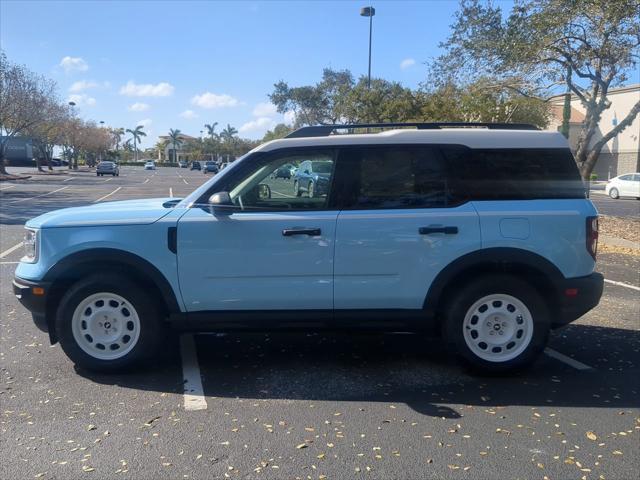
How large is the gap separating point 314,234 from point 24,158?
9661 centimetres

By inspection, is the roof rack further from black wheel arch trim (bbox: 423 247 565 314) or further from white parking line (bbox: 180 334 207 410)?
white parking line (bbox: 180 334 207 410)

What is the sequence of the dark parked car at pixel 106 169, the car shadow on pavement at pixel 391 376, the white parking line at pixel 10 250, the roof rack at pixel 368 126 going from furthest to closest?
the dark parked car at pixel 106 169
the white parking line at pixel 10 250
the roof rack at pixel 368 126
the car shadow on pavement at pixel 391 376

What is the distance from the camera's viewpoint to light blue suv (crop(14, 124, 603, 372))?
464cm

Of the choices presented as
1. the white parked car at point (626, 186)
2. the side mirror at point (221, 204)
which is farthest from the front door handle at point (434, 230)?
the white parked car at point (626, 186)

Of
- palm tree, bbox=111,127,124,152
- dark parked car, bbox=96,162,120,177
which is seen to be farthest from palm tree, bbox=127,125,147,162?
dark parked car, bbox=96,162,120,177

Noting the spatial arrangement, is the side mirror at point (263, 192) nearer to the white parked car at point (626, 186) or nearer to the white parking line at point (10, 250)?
the white parking line at point (10, 250)

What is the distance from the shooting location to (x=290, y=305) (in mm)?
4715

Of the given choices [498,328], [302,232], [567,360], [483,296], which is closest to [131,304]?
[302,232]

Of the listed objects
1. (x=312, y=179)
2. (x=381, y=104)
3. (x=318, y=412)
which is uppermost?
(x=381, y=104)

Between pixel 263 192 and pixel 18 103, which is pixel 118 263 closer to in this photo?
pixel 263 192

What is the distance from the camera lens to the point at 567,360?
534 cm

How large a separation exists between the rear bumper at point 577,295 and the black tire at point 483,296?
15 cm

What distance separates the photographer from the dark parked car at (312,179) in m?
4.80

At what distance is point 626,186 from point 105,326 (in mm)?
30642
